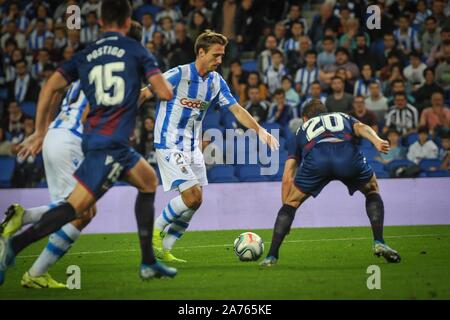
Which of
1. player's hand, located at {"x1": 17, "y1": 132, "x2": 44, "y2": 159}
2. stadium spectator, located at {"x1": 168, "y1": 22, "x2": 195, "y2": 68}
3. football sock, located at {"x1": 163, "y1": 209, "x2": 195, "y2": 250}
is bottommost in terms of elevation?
football sock, located at {"x1": 163, "y1": 209, "x2": 195, "y2": 250}

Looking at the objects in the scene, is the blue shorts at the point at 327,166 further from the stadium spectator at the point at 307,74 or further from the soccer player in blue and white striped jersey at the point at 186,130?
the stadium spectator at the point at 307,74

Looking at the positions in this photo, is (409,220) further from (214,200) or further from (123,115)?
(123,115)

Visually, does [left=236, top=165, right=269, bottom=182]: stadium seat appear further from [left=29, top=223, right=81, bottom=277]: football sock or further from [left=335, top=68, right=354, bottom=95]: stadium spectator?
[left=29, top=223, right=81, bottom=277]: football sock

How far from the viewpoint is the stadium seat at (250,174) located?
16.1m

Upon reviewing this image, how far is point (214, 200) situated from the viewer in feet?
51.2

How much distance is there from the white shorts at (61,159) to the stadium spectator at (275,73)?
10.2 m

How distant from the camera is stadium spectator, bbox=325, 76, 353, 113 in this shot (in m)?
16.6

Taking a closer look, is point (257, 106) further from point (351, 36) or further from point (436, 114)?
point (436, 114)

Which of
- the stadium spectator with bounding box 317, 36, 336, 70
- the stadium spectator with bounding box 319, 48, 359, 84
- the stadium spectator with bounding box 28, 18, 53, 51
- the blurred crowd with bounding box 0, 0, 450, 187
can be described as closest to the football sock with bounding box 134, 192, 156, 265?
the blurred crowd with bounding box 0, 0, 450, 187

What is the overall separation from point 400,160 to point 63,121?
880 centimetres

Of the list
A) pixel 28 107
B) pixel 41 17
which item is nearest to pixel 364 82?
pixel 28 107

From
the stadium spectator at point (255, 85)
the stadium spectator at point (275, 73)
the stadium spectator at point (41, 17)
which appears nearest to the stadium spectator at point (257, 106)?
the stadium spectator at point (255, 85)

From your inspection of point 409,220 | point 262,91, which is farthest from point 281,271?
point 262,91

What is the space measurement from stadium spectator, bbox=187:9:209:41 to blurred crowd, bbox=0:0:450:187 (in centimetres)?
3
